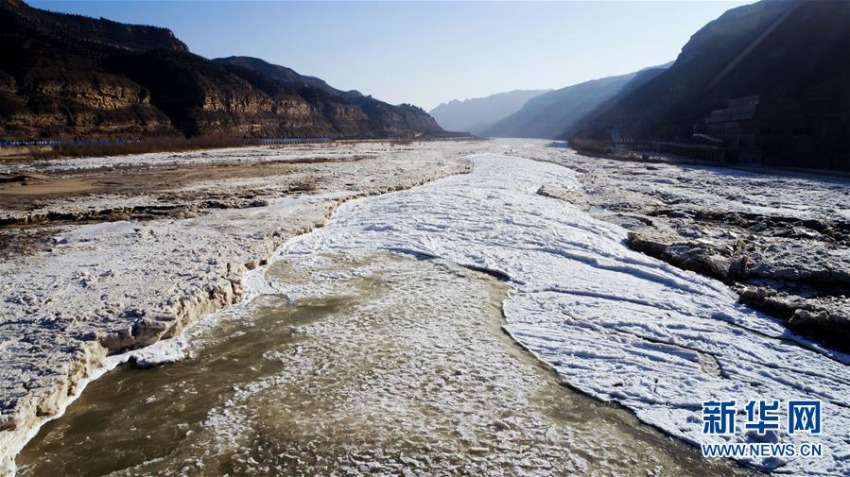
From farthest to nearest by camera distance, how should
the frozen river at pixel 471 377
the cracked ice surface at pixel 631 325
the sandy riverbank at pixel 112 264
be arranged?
the sandy riverbank at pixel 112 264 → the cracked ice surface at pixel 631 325 → the frozen river at pixel 471 377

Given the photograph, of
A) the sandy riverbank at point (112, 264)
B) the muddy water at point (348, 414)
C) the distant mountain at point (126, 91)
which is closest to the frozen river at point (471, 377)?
the muddy water at point (348, 414)

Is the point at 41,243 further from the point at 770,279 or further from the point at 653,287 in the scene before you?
the point at 770,279

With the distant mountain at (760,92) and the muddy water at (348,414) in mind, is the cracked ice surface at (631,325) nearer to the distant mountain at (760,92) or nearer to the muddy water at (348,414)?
the muddy water at (348,414)

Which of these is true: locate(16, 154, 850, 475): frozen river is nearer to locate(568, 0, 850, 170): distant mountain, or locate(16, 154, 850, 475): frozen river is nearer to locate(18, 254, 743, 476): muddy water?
locate(18, 254, 743, 476): muddy water

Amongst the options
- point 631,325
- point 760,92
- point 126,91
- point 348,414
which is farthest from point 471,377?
point 126,91

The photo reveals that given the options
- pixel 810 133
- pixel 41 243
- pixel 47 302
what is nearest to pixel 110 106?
pixel 41 243

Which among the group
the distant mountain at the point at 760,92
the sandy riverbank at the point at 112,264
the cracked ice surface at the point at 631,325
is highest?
the distant mountain at the point at 760,92

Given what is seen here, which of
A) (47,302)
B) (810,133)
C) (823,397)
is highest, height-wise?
(810,133)
